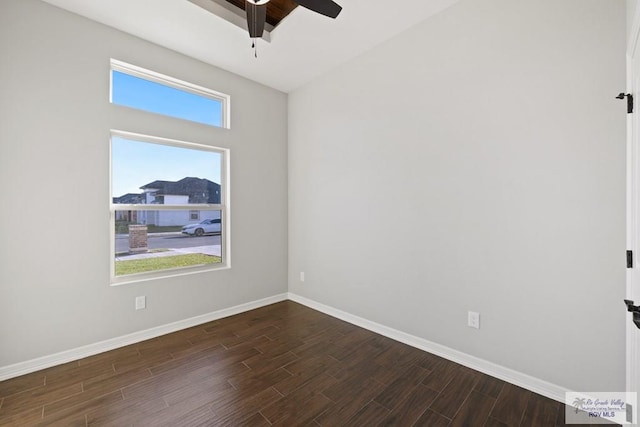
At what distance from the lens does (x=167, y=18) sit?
249 centimetres

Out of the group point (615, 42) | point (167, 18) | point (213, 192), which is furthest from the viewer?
point (213, 192)

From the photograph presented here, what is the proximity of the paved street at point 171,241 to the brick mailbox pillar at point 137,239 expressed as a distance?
1.4 inches

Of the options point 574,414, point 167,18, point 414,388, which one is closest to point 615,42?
point 574,414

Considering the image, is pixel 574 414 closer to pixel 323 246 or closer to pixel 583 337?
pixel 583 337

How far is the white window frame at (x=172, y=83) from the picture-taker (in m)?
2.70

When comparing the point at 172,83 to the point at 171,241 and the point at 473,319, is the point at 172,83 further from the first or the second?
the point at 473,319

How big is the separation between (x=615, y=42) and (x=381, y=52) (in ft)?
5.95

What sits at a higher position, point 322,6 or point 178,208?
point 322,6

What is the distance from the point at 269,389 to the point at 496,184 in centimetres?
234

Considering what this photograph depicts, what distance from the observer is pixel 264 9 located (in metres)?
1.94

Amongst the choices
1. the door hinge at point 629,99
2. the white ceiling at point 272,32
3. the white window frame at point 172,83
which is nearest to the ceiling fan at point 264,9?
the white ceiling at point 272,32
